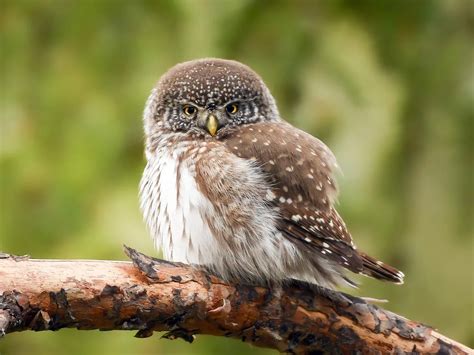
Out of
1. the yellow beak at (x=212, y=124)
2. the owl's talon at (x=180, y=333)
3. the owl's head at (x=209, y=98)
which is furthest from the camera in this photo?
the owl's head at (x=209, y=98)

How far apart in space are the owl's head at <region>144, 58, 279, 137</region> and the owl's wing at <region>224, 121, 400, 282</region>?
0.98ft

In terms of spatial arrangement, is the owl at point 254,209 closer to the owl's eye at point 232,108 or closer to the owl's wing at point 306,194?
the owl's wing at point 306,194

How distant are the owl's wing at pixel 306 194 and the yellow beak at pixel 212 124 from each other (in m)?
0.16

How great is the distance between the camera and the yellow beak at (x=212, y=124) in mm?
4120

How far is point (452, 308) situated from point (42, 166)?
1862 millimetres

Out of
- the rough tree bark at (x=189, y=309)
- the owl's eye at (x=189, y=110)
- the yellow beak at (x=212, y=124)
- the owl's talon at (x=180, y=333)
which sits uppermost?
the owl's eye at (x=189, y=110)

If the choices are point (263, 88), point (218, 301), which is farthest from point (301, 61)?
point (218, 301)

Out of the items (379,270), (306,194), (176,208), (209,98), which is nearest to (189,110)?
(209,98)

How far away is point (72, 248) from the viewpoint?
4117mm

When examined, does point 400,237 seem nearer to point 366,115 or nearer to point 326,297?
point 366,115

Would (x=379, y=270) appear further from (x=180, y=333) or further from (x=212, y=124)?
(x=212, y=124)

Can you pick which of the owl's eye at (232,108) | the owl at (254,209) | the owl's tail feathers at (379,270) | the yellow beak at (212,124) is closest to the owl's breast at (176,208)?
the owl at (254,209)

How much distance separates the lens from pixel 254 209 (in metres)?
3.70

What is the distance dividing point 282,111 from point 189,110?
452 millimetres
